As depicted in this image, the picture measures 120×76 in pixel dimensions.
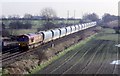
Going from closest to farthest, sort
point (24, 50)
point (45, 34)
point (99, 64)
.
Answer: point (99, 64)
point (24, 50)
point (45, 34)

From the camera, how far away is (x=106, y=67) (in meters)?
33.4

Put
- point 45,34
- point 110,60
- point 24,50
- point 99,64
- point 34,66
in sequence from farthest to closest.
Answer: point 45,34 < point 24,50 < point 110,60 < point 99,64 < point 34,66

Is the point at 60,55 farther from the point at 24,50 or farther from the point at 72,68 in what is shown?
the point at 72,68

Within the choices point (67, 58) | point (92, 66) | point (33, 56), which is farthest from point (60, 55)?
point (92, 66)

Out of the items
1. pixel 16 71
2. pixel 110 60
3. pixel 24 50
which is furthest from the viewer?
pixel 24 50

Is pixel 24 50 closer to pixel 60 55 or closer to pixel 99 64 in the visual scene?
pixel 60 55

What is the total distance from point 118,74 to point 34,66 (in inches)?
330

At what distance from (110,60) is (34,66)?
1066cm

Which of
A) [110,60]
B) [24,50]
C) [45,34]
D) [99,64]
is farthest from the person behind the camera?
[45,34]

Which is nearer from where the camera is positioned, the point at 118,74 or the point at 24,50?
the point at 118,74

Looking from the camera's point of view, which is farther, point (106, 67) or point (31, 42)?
point (31, 42)

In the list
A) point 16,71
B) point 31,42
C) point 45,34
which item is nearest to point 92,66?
point 16,71

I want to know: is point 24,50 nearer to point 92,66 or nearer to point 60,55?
point 60,55

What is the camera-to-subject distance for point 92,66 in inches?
1342
